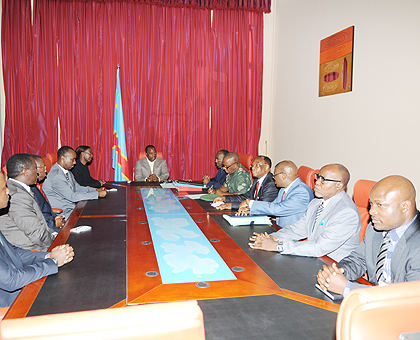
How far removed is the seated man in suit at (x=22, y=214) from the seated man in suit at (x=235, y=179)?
6.40ft

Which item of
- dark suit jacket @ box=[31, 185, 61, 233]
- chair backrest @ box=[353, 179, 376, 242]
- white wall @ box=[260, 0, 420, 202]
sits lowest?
dark suit jacket @ box=[31, 185, 61, 233]

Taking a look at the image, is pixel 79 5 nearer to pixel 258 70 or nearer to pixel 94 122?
pixel 94 122

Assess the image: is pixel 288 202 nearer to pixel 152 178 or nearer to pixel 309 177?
pixel 309 177

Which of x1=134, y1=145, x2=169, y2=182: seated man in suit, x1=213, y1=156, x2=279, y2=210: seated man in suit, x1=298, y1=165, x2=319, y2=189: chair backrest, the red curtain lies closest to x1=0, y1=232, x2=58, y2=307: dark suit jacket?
x1=213, y1=156, x2=279, y2=210: seated man in suit

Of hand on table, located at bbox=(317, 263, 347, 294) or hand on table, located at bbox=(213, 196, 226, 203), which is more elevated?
hand on table, located at bbox=(213, 196, 226, 203)

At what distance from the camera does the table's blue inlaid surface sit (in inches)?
70.1

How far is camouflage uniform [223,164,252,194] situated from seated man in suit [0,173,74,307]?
2.68m

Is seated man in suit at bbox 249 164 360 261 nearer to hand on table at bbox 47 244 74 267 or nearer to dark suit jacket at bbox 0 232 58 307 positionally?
hand on table at bbox 47 244 74 267

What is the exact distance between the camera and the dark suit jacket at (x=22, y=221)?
252 centimetres

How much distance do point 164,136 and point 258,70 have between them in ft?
7.47

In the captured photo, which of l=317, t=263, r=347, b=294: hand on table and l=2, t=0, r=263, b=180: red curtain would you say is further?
l=2, t=0, r=263, b=180: red curtain

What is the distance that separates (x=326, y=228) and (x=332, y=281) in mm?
670

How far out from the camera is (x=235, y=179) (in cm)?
447

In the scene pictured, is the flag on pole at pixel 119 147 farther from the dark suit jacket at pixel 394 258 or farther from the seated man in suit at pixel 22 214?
the dark suit jacket at pixel 394 258
